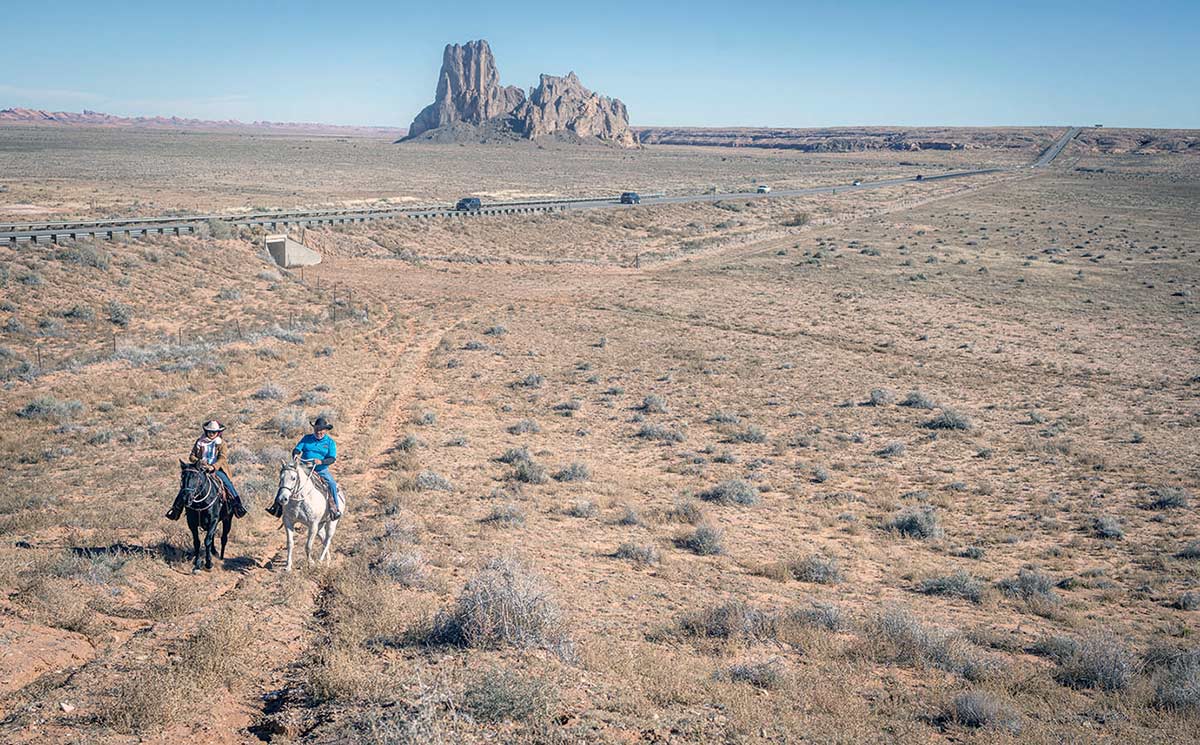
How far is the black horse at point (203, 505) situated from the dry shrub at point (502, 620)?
12.6ft

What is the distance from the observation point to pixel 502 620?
28.5 ft

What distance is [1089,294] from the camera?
4319 centimetres

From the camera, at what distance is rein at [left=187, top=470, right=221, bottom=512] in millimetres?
10555

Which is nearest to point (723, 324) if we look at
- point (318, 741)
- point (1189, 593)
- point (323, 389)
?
point (323, 389)

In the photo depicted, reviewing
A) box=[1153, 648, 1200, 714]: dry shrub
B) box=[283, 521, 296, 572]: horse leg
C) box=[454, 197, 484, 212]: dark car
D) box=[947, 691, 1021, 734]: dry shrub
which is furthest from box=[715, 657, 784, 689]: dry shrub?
box=[454, 197, 484, 212]: dark car

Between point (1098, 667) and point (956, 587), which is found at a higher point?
point (1098, 667)

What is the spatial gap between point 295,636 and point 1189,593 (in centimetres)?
1235

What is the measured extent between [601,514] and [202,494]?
6.73 meters

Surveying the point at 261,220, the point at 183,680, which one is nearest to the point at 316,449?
the point at 183,680

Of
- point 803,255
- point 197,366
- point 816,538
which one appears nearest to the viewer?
point 816,538

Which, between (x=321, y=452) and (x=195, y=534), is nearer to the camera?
(x=195, y=534)

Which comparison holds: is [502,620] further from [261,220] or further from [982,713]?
[261,220]

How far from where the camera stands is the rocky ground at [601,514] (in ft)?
25.4

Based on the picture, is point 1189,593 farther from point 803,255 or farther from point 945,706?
point 803,255
